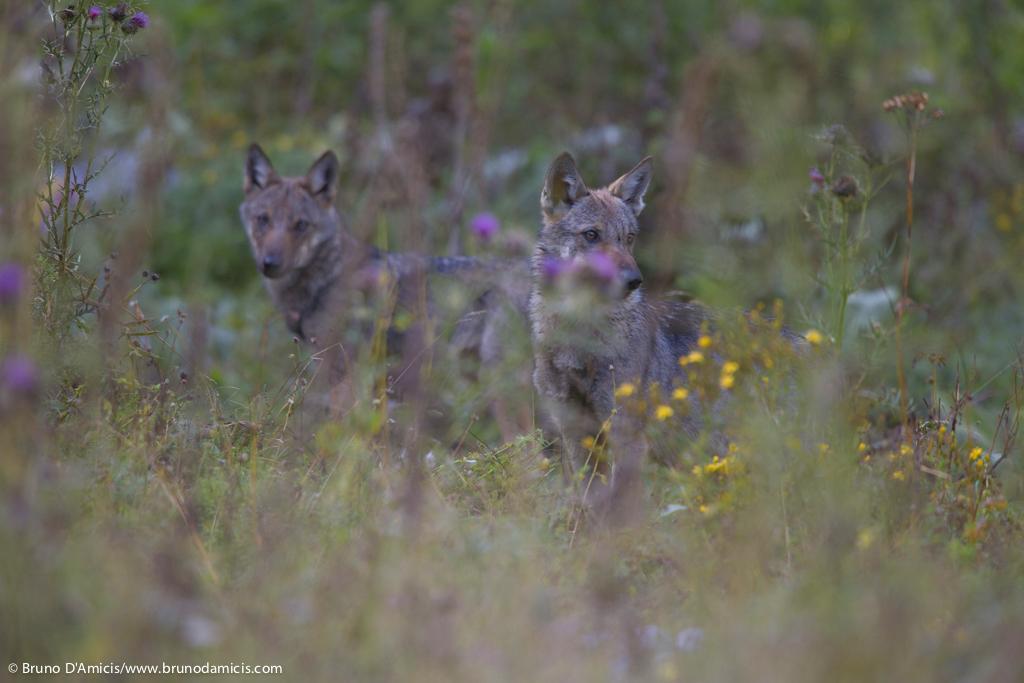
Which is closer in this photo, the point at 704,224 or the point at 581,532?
the point at 581,532

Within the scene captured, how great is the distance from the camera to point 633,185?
6598 millimetres

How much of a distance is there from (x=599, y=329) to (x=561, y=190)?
1.03 m

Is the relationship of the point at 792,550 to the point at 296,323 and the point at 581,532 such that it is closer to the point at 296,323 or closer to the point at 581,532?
the point at 581,532

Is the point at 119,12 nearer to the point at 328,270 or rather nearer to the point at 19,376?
the point at 19,376

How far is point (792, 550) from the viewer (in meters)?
3.86

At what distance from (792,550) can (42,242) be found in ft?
10.2

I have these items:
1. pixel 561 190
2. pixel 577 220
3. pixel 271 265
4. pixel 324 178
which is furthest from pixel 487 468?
pixel 324 178

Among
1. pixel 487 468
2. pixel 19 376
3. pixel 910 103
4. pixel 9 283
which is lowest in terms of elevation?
pixel 487 468

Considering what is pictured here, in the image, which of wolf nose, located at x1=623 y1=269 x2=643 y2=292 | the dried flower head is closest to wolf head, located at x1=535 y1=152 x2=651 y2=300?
wolf nose, located at x1=623 y1=269 x2=643 y2=292

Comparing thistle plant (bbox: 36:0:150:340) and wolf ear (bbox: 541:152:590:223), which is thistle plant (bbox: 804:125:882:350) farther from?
thistle plant (bbox: 36:0:150:340)

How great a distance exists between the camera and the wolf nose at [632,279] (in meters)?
5.66

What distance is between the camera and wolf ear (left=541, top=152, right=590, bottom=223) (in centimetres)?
633

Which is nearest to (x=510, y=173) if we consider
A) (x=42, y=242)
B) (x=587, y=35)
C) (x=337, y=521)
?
(x=587, y=35)

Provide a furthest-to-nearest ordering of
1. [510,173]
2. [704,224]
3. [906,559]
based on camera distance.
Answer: [510,173] < [704,224] < [906,559]
